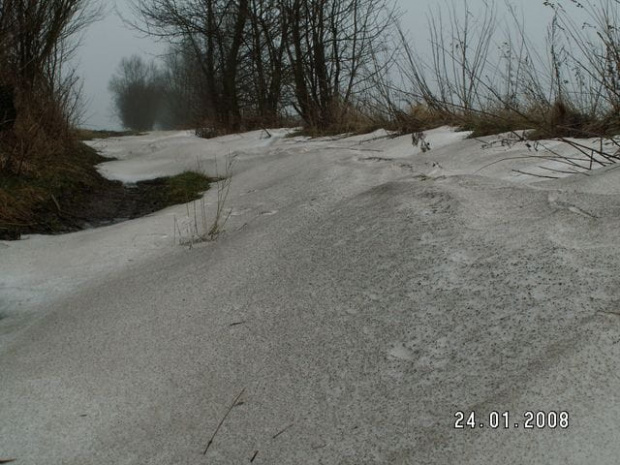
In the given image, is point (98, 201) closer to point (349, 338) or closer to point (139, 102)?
point (349, 338)

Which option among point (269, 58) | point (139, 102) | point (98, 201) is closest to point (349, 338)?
point (98, 201)

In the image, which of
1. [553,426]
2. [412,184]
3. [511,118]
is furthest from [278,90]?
[553,426]

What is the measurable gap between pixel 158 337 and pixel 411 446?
29.3 inches

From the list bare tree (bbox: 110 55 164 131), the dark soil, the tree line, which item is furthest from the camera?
bare tree (bbox: 110 55 164 131)

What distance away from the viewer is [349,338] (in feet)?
3.92

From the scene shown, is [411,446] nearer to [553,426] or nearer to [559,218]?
[553,426]

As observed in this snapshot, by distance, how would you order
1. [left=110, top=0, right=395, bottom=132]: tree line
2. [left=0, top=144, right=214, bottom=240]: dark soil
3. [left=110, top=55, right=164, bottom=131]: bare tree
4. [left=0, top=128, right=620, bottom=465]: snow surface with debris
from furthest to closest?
[left=110, top=55, right=164, bottom=131]: bare tree
[left=110, top=0, right=395, bottom=132]: tree line
[left=0, top=144, right=214, bottom=240]: dark soil
[left=0, top=128, right=620, bottom=465]: snow surface with debris

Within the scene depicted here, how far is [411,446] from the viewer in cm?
89

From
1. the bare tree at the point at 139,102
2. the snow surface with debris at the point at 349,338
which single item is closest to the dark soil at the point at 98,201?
the snow surface with debris at the point at 349,338

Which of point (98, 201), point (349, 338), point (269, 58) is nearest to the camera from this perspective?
point (349, 338)

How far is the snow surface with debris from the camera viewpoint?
0.92 meters

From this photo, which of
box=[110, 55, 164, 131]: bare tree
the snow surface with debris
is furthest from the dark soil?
box=[110, 55, 164, 131]: bare tree

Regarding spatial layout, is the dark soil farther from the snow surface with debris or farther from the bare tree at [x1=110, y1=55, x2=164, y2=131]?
the bare tree at [x1=110, y1=55, x2=164, y2=131]

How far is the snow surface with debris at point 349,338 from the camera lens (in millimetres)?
916
